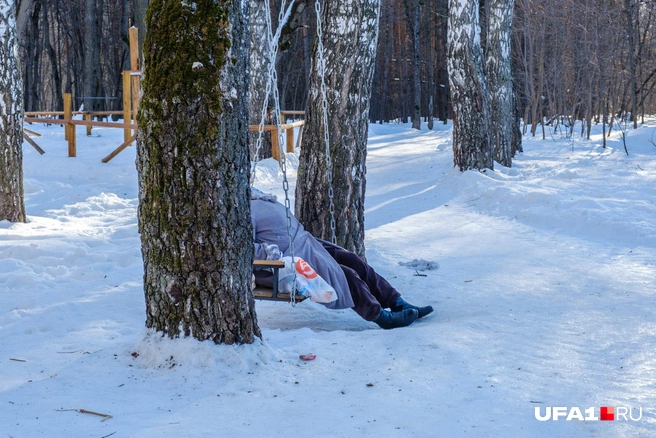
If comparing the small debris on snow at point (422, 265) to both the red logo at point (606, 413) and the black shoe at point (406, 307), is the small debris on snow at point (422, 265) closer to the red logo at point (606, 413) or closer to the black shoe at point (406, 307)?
the black shoe at point (406, 307)

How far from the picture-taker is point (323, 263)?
188 inches

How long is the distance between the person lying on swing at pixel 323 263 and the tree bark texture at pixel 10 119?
380cm

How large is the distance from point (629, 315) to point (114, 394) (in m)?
3.37

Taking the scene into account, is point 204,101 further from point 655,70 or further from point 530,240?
point 655,70

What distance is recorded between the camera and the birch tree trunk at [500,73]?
14352mm

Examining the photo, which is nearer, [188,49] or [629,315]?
[188,49]

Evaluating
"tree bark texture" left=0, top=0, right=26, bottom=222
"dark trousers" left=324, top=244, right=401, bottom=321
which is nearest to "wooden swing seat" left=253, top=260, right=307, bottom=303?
"dark trousers" left=324, top=244, right=401, bottom=321

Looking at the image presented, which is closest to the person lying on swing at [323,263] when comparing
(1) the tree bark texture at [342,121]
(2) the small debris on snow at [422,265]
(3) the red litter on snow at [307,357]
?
(3) the red litter on snow at [307,357]

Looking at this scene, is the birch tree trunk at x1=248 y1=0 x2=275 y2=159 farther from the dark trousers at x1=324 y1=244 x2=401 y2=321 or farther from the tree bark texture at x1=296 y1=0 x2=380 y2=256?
the dark trousers at x1=324 y1=244 x2=401 y2=321

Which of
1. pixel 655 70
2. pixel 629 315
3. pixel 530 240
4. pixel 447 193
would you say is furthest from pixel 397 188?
pixel 655 70

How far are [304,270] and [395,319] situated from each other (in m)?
0.82

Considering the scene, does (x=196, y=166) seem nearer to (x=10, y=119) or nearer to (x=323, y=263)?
(x=323, y=263)

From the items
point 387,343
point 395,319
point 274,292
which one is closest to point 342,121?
point 395,319

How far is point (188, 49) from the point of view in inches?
141
